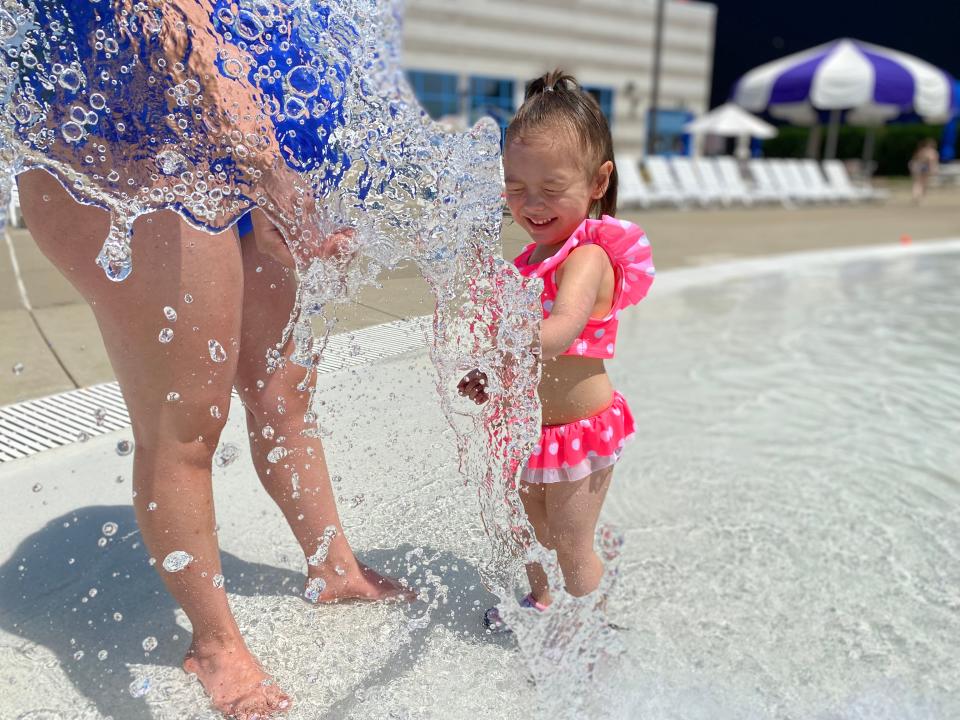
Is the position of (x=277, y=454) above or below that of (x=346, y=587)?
above

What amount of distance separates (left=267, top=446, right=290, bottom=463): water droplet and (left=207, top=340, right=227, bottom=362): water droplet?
1.25 ft

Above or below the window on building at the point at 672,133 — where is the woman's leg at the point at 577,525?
below

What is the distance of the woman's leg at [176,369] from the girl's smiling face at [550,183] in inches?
21.4

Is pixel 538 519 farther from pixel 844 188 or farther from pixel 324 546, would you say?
pixel 844 188

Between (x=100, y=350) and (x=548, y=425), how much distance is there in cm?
201

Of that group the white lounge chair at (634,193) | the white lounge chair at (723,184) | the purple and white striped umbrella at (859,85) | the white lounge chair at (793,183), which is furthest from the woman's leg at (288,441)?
the purple and white striped umbrella at (859,85)

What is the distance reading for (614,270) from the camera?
1.54 meters

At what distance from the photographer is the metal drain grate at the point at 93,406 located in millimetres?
1680

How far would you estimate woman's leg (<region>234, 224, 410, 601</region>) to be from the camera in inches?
64.3

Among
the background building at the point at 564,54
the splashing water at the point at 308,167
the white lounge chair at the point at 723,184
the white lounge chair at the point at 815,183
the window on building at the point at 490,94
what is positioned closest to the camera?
the splashing water at the point at 308,167

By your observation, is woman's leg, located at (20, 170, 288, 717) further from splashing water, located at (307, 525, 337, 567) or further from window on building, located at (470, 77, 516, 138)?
window on building, located at (470, 77, 516, 138)

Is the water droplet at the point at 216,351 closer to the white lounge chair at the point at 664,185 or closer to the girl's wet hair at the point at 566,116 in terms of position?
the girl's wet hair at the point at 566,116

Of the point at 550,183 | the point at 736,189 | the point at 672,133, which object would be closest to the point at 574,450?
the point at 550,183

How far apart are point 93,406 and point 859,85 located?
14.8 meters
